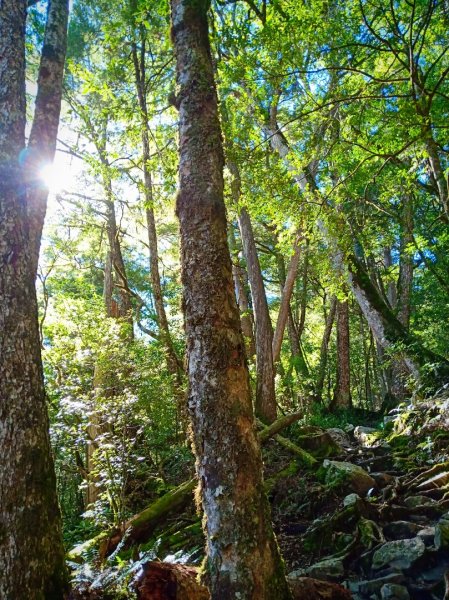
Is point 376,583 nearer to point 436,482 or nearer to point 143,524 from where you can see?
point 436,482

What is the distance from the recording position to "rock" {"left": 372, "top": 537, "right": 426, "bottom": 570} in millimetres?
3674

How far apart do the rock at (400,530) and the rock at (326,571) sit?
2.47 ft

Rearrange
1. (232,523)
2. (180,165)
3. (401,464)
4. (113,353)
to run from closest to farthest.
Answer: (232,523) < (180,165) < (401,464) < (113,353)

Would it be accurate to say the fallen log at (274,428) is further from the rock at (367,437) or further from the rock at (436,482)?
the rock at (436,482)

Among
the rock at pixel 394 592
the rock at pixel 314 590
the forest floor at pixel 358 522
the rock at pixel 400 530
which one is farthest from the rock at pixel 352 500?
the rock at pixel 314 590

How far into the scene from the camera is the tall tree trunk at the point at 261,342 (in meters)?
10.3

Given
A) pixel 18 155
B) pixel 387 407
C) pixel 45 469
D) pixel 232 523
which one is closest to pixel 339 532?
pixel 232 523

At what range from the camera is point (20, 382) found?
141 inches

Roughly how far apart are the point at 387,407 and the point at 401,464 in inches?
286

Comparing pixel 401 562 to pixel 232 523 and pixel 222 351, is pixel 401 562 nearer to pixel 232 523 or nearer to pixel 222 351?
pixel 232 523

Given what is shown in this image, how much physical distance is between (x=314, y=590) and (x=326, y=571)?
124 cm

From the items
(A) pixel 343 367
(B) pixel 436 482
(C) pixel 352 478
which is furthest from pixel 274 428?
(A) pixel 343 367

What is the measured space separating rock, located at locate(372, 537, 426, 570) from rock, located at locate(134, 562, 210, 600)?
215cm

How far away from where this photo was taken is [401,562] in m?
3.69
